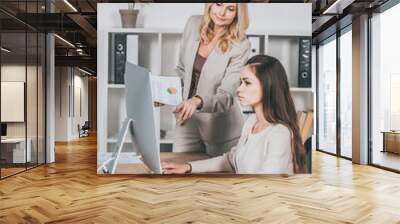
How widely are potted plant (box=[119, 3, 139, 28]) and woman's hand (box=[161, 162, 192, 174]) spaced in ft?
7.34

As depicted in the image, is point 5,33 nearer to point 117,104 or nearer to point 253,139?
point 117,104

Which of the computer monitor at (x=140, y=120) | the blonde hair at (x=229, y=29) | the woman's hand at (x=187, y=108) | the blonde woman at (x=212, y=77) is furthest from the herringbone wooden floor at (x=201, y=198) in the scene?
the blonde hair at (x=229, y=29)

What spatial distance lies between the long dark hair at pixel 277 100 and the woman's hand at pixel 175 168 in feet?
4.80

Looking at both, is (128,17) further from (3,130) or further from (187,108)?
(3,130)

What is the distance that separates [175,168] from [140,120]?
93 cm

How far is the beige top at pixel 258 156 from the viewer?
6281mm

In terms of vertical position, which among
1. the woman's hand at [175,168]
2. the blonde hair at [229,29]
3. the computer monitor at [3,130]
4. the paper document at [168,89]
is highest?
the blonde hair at [229,29]

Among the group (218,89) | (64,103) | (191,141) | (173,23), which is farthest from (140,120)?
(64,103)

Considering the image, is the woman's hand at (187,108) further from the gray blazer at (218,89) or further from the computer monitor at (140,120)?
the computer monitor at (140,120)

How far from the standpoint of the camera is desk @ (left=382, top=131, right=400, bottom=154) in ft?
23.4

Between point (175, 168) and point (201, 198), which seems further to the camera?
point (175, 168)

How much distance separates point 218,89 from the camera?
6270 mm

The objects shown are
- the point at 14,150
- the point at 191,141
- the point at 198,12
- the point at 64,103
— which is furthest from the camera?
the point at 64,103

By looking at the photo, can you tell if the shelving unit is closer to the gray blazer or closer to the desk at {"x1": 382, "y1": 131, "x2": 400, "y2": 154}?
the gray blazer
